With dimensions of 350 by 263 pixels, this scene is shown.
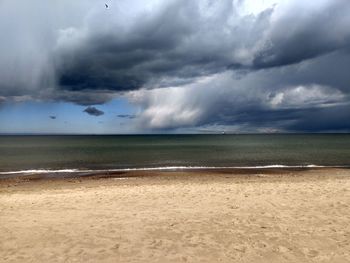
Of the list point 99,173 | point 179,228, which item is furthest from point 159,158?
point 179,228

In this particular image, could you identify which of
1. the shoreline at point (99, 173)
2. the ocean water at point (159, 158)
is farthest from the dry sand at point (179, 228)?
the ocean water at point (159, 158)

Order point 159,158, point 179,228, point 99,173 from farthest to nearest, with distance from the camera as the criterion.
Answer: point 159,158 < point 99,173 < point 179,228

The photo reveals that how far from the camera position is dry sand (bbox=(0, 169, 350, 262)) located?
940 cm

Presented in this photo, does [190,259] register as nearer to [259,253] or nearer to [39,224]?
[259,253]

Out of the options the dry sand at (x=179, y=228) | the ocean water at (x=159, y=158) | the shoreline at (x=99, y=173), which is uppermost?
the ocean water at (x=159, y=158)

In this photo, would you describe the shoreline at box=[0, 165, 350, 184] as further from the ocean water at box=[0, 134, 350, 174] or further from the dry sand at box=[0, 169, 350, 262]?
the dry sand at box=[0, 169, 350, 262]

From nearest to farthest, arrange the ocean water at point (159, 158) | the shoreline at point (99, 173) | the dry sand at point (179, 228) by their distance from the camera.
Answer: the dry sand at point (179, 228)
the shoreline at point (99, 173)
the ocean water at point (159, 158)

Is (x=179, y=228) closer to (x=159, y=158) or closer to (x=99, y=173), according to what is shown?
(x=99, y=173)

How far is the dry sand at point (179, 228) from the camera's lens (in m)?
9.40

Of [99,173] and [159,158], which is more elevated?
[159,158]

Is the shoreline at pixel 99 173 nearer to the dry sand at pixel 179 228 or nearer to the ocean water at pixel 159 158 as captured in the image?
the ocean water at pixel 159 158

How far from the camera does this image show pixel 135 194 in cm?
1856

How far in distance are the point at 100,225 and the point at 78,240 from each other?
67.5 inches

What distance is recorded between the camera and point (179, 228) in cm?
1173
